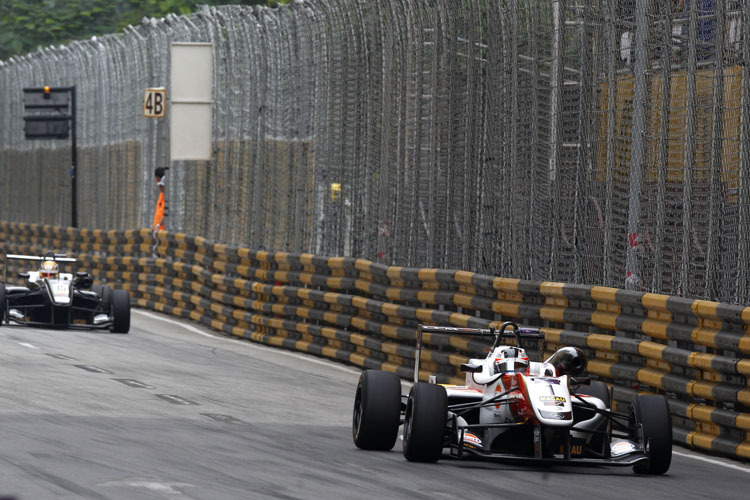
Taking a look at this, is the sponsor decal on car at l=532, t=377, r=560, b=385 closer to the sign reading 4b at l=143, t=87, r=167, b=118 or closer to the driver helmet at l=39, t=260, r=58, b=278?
the driver helmet at l=39, t=260, r=58, b=278

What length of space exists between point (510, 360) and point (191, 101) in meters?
15.9

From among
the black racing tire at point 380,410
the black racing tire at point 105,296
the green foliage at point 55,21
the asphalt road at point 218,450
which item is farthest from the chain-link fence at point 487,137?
the green foliage at point 55,21

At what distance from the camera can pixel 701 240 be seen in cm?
1260

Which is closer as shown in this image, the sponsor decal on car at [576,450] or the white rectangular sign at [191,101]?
the sponsor decal on car at [576,450]

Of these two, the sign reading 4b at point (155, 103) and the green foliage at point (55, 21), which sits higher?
the green foliage at point (55, 21)

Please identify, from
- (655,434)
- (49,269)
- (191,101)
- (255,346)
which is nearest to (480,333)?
(655,434)

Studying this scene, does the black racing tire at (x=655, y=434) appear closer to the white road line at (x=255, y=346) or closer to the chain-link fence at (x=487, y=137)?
the chain-link fence at (x=487, y=137)

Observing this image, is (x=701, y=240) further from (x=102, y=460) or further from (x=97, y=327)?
(x=97, y=327)

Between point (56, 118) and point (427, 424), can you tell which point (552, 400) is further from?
point (56, 118)

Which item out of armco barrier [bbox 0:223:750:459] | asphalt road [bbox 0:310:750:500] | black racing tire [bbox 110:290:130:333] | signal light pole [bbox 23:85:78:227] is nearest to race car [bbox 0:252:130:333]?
black racing tire [bbox 110:290:130:333]

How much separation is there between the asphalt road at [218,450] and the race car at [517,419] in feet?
0.41

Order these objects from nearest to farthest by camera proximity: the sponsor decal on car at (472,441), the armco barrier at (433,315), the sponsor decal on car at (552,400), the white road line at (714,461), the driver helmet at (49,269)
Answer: the sponsor decal on car at (552,400)
the sponsor decal on car at (472,441)
the white road line at (714,461)
the armco barrier at (433,315)
the driver helmet at (49,269)

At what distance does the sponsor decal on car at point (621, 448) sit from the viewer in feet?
33.5

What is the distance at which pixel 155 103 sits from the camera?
27266 mm
